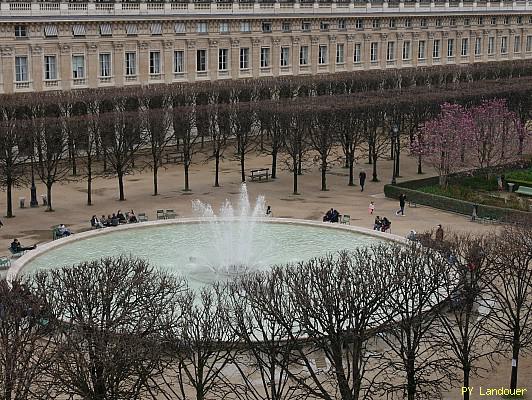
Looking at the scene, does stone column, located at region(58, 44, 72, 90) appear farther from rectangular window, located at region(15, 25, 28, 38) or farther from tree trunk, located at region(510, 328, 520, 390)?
tree trunk, located at region(510, 328, 520, 390)

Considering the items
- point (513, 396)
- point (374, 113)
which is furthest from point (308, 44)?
point (513, 396)

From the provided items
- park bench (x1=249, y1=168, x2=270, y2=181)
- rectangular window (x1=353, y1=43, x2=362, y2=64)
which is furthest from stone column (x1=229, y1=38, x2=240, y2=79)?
park bench (x1=249, y1=168, x2=270, y2=181)

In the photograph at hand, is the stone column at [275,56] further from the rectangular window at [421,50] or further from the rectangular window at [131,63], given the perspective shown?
the rectangular window at [421,50]

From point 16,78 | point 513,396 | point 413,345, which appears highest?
point 16,78

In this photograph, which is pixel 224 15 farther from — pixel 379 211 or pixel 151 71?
pixel 379 211

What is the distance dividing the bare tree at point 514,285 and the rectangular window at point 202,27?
159 ft

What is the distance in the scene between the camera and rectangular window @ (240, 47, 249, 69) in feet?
260

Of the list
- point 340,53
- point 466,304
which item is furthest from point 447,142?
point 340,53

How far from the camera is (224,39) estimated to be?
77.5 meters

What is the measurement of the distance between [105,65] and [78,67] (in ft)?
8.23

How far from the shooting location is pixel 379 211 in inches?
1891

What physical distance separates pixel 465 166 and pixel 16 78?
3186 centimetres

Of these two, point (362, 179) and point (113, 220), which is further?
point (362, 179)

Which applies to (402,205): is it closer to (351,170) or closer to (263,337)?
(351,170)
